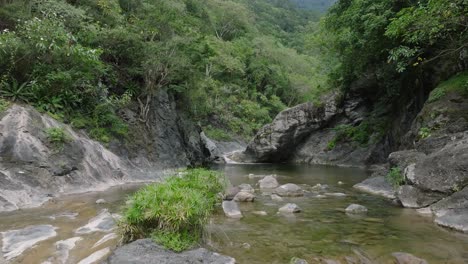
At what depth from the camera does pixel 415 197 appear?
34.8 ft

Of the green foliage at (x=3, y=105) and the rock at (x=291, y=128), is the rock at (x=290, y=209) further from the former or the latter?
the rock at (x=291, y=128)

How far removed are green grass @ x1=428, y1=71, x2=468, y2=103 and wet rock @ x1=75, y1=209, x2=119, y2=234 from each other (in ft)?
43.3

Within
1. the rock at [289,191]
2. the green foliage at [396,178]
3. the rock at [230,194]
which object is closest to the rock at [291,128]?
the rock at [289,191]

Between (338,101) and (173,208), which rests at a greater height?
(338,101)

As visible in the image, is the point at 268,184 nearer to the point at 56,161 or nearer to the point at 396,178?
the point at 396,178

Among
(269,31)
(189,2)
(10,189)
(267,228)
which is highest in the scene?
(269,31)

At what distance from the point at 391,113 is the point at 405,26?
1452 centimetres

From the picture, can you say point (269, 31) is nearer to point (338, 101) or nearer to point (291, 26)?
point (291, 26)

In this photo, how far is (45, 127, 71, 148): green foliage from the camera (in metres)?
13.0

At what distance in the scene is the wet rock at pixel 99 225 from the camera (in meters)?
7.68

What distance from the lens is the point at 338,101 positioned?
100 ft

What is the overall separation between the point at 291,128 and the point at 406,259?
24771mm

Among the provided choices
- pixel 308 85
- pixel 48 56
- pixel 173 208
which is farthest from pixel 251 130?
pixel 173 208

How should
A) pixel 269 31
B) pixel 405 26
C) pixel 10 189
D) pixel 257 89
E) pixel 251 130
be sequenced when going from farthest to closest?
pixel 269 31 → pixel 257 89 → pixel 251 130 → pixel 405 26 → pixel 10 189
